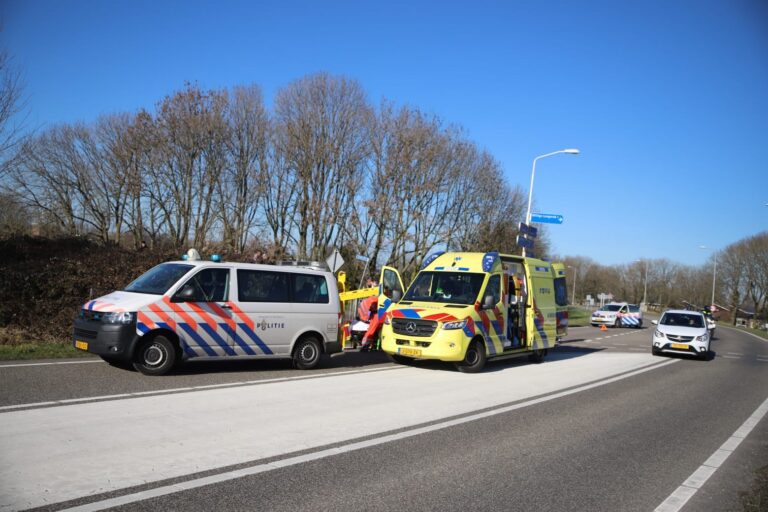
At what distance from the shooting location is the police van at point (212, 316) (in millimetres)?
9938

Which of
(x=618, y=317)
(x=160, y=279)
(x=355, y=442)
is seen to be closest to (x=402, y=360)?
(x=160, y=279)

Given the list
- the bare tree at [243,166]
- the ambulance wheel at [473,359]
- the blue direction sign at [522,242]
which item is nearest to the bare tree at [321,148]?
the bare tree at [243,166]

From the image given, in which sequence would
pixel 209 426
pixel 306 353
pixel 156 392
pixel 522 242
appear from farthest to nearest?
pixel 522 242
pixel 306 353
pixel 156 392
pixel 209 426

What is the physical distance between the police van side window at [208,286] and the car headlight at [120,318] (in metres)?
0.91

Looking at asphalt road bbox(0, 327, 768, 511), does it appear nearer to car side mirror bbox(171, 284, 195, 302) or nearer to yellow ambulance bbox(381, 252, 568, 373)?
yellow ambulance bbox(381, 252, 568, 373)

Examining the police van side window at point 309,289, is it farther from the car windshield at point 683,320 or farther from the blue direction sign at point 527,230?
the car windshield at point 683,320

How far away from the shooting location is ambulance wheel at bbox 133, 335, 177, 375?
395 inches

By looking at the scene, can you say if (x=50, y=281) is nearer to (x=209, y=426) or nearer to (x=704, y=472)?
(x=209, y=426)

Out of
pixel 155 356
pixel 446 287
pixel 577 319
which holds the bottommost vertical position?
pixel 577 319

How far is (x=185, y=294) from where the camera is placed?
414 inches

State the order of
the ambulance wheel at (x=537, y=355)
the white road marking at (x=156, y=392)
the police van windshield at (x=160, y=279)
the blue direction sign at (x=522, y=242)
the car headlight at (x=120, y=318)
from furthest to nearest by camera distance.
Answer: the blue direction sign at (x=522, y=242), the ambulance wheel at (x=537, y=355), the police van windshield at (x=160, y=279), the car headlight at (x=120, y=318), the white road marking at (x=156, y=392)

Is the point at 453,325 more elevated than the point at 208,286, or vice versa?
the point at 208,286

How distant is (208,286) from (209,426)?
14.2 feet

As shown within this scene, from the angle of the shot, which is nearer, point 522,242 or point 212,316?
point 212,316
